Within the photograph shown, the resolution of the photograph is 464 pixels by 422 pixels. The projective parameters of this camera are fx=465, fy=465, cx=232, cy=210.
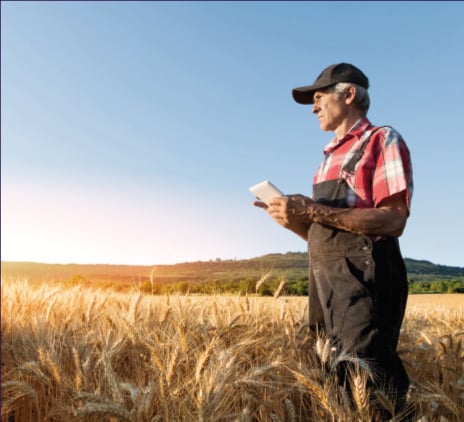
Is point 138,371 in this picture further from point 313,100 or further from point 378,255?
point 313,100

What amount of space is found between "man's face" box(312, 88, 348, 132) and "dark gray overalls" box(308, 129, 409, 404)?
29cm

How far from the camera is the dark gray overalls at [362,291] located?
2.18 metres

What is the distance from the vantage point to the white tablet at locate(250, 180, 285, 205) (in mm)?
2439

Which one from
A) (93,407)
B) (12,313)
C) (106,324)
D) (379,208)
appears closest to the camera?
(93,407)

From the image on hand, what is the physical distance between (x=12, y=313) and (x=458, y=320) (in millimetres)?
4374

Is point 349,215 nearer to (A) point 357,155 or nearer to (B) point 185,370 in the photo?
(A) point 357,155

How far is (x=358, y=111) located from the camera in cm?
258

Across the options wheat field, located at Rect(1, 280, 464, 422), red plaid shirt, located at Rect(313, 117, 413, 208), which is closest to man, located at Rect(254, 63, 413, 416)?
red plaid shirt, located at Rect(313, 117, 413, 208)

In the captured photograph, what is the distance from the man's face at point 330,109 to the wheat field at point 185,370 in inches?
47.0

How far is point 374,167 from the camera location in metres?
2.32

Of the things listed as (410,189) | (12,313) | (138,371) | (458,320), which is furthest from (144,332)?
(458,320)

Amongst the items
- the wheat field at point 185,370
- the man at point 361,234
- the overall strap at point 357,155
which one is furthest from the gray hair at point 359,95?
the wheat field at point 185,370

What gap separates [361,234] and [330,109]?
2.54ft

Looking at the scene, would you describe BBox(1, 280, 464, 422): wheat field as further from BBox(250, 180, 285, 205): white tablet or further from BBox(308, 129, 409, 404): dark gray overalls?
BBox(250, 180, 285, 205): white tablet
